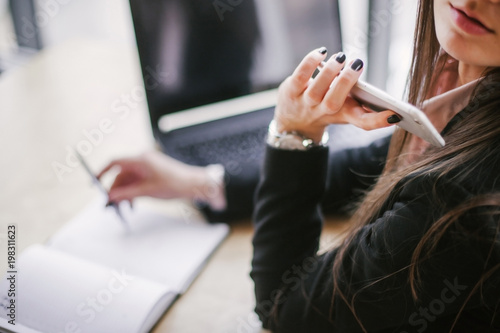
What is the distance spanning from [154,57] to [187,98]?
0.12m

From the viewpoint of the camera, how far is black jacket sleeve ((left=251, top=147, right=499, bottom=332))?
518 mm

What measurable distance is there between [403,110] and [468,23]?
0.15 metres

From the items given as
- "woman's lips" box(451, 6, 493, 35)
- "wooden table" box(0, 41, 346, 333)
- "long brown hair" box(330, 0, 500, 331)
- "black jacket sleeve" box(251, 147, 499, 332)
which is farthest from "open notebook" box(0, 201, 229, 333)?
"woman's lips" box(451, 6, 493, 35)

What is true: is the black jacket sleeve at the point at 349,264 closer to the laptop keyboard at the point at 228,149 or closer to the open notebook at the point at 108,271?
the open notebook at the point at 108,271

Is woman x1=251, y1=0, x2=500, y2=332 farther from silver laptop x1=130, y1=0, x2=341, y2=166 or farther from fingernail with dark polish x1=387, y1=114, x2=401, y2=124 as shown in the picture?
silver laptop x1=130, y1=0, x2=341, y2=166

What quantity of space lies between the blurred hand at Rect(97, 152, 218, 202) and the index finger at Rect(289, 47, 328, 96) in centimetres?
36

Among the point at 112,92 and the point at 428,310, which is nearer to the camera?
the point at 428,310

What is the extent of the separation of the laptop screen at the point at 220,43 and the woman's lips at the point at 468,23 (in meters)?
0.51

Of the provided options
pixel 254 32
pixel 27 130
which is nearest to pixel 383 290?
pixel 254 32

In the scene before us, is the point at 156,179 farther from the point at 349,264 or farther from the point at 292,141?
the point at 349,264

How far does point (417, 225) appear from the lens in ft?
1.70

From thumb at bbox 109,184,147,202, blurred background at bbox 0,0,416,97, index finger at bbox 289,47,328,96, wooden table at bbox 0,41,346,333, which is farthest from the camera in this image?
blurred background at bbox 0,0,416,97

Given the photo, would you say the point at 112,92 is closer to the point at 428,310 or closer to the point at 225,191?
the point at 225,191

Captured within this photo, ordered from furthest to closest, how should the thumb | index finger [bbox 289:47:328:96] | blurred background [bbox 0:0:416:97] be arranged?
1. blurred background [bbox 0:0:416:97]
2. the thumb
3. index finger [bbox 289:47:328:96]
